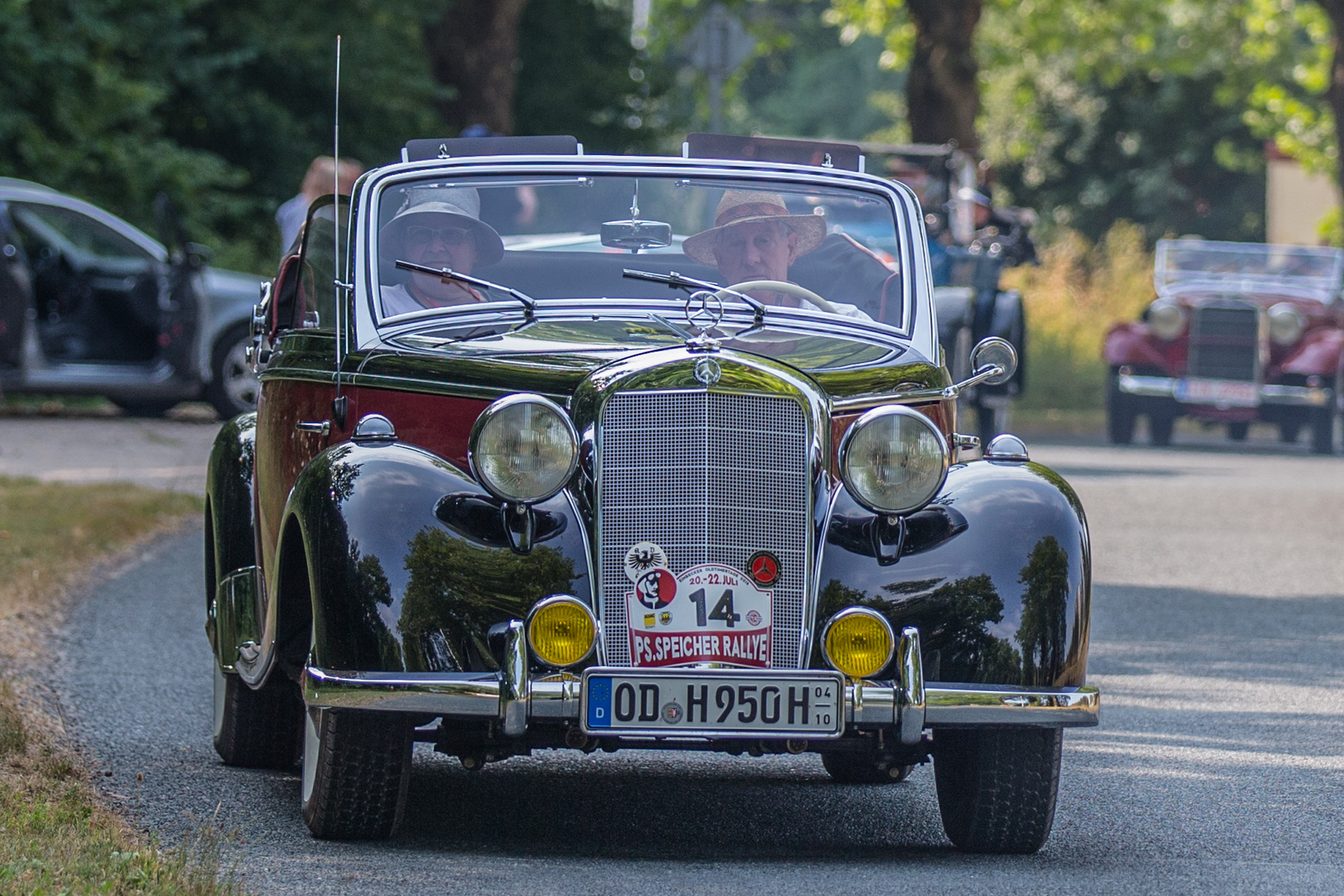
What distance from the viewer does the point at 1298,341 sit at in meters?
21.8

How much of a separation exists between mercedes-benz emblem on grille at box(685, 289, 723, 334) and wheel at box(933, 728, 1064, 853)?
4.01ft

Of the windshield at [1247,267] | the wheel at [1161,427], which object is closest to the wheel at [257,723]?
the wheel at [1161,427]

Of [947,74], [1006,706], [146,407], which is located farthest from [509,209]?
[947,74]

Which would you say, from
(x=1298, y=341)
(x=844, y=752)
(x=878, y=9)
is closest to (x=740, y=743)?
(x=844, y=752)

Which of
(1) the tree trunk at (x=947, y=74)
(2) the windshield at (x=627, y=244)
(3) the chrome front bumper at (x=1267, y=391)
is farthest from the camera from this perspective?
(1) the tree trunk at (x=947, y=74)

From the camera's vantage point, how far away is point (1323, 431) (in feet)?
71.6

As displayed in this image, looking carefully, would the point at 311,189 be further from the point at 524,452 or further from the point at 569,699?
the point at 569,699

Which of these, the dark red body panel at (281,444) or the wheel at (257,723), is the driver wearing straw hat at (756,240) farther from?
the wheel at (257,723)

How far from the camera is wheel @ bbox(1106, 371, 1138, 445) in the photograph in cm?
2203

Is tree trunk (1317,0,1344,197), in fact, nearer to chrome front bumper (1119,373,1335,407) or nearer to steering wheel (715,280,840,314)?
chrome front bumper (1119,373,1335,407)

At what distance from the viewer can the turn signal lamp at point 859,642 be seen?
5.10 meters

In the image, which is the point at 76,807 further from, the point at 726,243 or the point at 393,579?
the point at 726,243

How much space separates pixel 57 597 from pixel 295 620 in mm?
4350

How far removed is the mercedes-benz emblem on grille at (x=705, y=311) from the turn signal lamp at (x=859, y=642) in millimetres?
941
